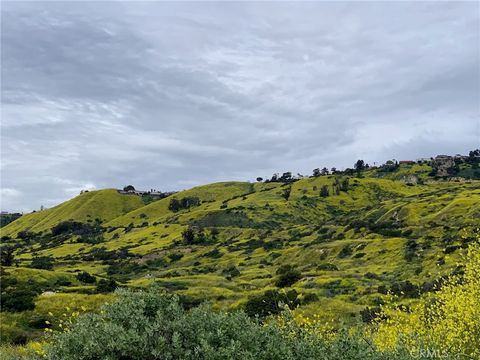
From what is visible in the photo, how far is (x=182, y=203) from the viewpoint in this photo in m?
188

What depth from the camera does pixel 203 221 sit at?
5620 inches

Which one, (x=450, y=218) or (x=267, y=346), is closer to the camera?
(x=267, y=346)

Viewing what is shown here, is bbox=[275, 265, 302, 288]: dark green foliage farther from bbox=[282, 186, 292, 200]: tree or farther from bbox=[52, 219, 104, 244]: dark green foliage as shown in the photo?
bbox=[52, 219, 104, 244]: dark green foliage

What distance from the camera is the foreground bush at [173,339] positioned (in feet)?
25.6

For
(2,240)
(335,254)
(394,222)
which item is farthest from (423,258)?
(2,240)

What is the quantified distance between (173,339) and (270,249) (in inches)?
3336

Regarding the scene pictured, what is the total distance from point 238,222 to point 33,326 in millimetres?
106785

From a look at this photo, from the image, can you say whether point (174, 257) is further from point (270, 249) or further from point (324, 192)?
point (324, 192)

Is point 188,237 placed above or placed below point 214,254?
above

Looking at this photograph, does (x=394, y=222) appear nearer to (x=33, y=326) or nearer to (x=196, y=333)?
(x=33, y=326)

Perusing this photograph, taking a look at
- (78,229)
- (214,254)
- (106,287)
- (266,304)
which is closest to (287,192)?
(214,254)

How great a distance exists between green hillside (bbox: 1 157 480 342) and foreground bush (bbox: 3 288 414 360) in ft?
3.18

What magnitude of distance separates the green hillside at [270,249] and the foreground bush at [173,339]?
97 centimetres

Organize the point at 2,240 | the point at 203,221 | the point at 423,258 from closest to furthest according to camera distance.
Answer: the point at 423,258 < the point at 203,221 < the point at 2,240
